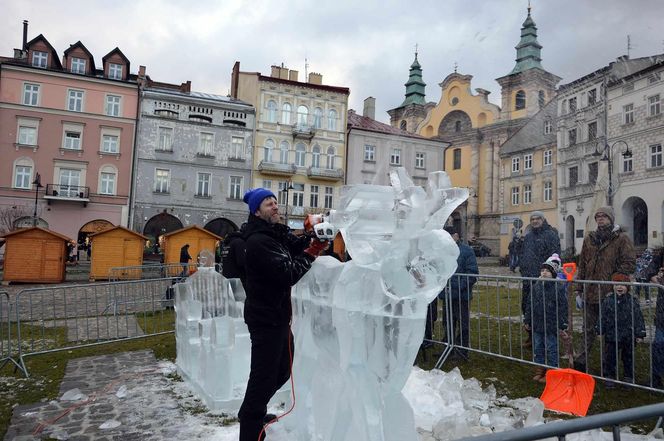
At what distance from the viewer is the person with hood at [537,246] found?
592cm

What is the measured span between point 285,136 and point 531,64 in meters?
29.7

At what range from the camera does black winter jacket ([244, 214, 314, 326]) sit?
3049mm

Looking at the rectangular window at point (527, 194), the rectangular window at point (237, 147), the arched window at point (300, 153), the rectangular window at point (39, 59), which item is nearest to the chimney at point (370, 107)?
the arched window at point (300, 153)

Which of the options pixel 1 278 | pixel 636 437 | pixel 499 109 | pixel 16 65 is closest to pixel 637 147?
pixel 499 109

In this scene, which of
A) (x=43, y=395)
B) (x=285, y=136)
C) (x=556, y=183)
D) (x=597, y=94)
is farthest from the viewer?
(x=556, y=183)

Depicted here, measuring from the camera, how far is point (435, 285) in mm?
2773

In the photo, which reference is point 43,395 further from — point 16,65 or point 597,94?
point 597,94

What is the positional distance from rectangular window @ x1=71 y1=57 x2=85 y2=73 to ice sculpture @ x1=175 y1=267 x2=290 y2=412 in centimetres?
3082

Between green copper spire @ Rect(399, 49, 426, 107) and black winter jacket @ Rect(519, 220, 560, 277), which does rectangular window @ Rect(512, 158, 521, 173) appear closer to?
green copper spire @ Rect(399, 49, 426, 107)

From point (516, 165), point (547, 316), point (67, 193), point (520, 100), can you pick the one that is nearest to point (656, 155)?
point (516, 165)

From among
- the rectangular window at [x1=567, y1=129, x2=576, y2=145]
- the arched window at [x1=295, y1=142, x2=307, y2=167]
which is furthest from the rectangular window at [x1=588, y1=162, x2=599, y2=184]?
the arched window at [x1=295, y1=142, x2=307, y2=167]

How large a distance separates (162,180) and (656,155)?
30585 millimetres

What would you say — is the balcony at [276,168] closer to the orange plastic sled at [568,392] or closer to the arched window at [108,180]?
the arched window at [108,180]

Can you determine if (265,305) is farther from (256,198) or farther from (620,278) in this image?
(620,278)
